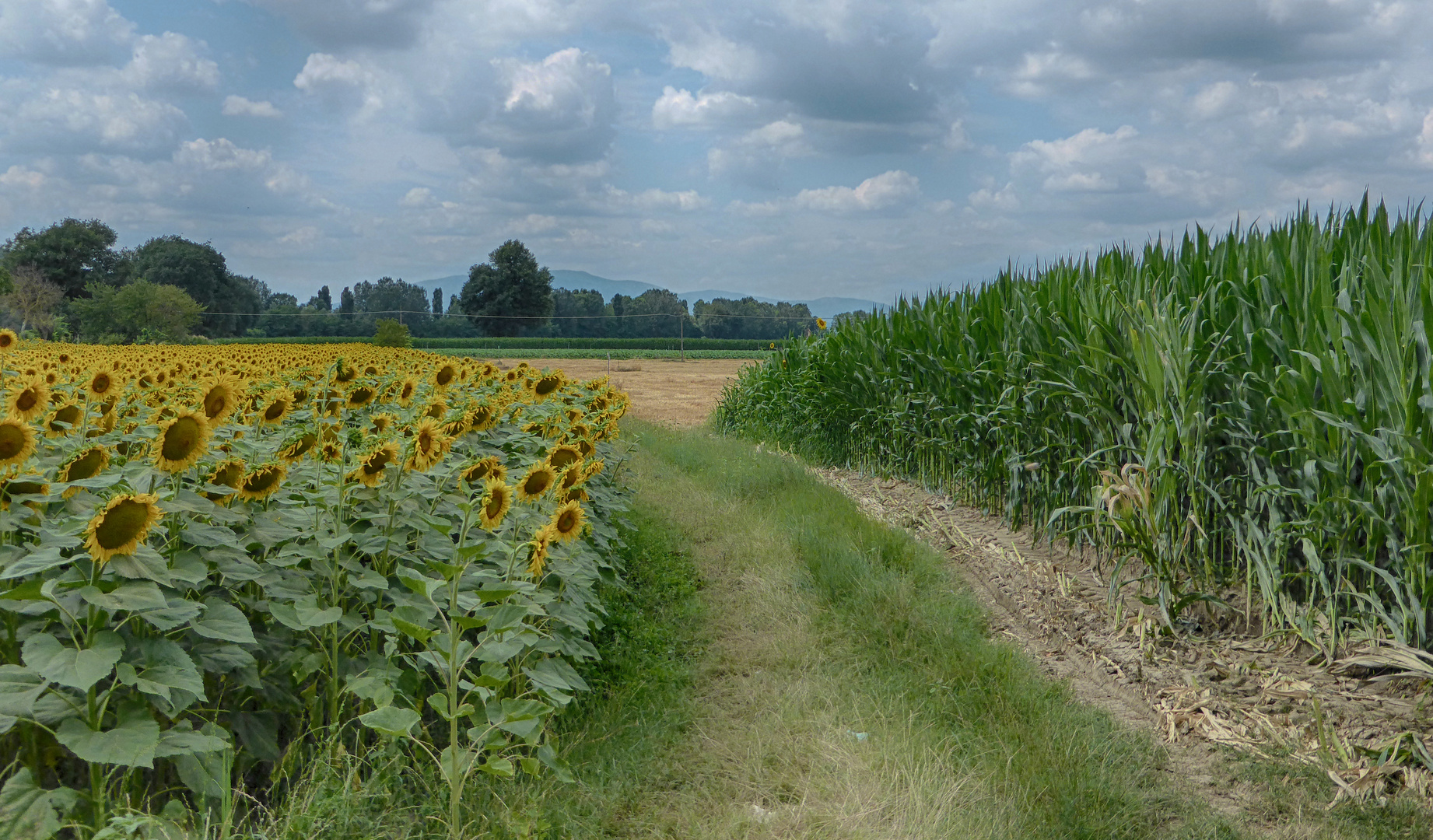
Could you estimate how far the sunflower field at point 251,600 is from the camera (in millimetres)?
2195

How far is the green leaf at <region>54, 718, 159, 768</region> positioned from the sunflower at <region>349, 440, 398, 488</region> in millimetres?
959

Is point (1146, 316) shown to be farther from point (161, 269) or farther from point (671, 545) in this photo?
point (161, 269)

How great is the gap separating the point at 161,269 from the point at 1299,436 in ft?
223

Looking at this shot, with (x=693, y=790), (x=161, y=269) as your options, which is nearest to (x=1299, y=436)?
(x=693, y=790)

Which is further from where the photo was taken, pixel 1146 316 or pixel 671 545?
pixel 671 545

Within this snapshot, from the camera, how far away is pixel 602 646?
4621 mm

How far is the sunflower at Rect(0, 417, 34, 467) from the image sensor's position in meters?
2.52

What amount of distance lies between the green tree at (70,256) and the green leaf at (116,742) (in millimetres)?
72145

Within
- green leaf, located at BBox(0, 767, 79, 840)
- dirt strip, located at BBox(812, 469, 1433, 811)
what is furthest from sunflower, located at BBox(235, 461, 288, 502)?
dirt strip, located at BBox(812, 469, 1433, 811)

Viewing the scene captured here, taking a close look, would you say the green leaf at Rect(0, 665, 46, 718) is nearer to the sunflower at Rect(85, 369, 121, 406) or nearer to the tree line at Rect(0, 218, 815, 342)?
the sunflower at Rect(85, 369, 121, 406)

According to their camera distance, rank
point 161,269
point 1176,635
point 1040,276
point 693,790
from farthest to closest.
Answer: point 161,269, point 1040,276, point 1176,635, point 693,790

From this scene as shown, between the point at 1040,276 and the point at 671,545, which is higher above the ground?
the point at 1040,276

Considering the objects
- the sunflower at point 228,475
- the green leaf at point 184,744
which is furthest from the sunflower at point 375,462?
the green leaf at point 184,744

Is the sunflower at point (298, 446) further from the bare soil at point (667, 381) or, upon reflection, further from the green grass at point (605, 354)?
the green grass at point (605, 354)
